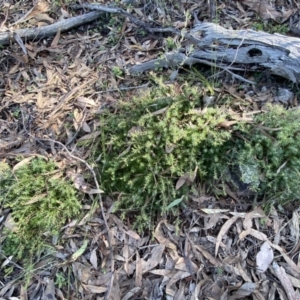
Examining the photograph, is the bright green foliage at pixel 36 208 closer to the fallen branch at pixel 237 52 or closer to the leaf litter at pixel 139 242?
the leaf litter at pixel 139 242

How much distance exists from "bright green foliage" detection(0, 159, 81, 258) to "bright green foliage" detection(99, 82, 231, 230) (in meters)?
0.27

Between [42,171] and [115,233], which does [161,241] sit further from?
[42,171]

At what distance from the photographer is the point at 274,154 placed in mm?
2184

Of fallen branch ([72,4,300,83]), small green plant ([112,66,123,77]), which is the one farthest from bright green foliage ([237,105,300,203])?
small green plant ([112,66,123,77])

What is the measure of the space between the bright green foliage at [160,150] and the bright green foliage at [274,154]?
0.51ft

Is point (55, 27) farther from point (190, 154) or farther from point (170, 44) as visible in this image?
point (190, 154)

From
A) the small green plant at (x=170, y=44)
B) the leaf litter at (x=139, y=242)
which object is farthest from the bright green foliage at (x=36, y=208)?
the small green plant at (x=170, y=44)

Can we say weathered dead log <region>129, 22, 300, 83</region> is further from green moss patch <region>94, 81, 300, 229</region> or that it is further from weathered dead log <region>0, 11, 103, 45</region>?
weathered dead log <region>0, 11, 103, 45</region>

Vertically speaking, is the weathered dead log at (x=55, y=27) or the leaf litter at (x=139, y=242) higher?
the weathered dead log at (x=55, y=27)

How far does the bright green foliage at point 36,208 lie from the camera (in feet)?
7.60

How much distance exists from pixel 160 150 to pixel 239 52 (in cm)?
92

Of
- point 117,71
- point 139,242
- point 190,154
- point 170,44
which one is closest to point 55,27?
point 117,71

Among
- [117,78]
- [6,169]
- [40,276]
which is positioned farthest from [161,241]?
[117,78]

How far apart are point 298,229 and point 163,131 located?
0.99 m
